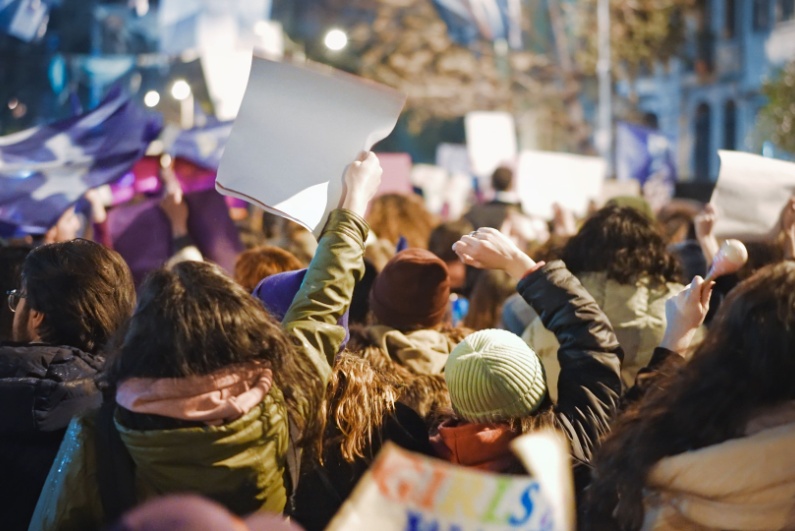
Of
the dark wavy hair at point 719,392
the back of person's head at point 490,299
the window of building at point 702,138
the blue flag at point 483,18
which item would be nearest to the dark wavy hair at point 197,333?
the dark wavy hair at point 719,392

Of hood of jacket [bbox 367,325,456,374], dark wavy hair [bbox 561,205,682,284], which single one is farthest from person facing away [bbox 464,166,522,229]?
hood of jacket [bbox 367,325,456,374]

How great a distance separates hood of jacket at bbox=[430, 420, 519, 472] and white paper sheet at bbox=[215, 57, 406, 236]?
2.71 feet

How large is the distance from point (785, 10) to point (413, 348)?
27.6 metres

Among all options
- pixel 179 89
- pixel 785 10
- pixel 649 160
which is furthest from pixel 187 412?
pixel 785 10

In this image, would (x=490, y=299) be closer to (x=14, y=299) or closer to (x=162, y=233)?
(x=162, y=233)

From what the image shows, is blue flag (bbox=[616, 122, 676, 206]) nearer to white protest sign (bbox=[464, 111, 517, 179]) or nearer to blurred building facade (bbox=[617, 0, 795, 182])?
white protest sign (bbox=[464, 111, 517, 179])

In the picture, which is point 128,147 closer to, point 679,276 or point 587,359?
point 679,276

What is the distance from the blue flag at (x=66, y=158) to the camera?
6094 millimetres

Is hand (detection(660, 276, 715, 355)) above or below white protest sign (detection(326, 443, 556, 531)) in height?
below

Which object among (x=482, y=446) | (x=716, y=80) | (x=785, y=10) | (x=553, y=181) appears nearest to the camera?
(x=482, y=446)

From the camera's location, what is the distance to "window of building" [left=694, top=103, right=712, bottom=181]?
34.6 meters

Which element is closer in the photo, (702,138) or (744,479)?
(744,479)

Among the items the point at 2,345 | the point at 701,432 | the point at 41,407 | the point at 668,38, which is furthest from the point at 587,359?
the point at 668,38

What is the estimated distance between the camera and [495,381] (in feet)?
9.50
